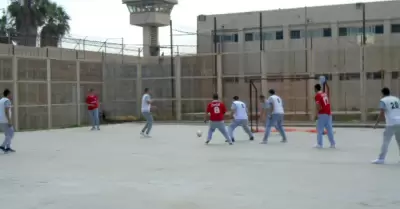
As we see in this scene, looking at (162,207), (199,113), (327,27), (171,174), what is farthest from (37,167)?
(327,27)

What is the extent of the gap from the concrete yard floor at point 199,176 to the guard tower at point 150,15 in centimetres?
4158

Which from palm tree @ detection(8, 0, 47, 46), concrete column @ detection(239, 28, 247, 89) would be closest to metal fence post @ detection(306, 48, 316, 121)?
concrete column @ detection(239, 28, 247, 89)

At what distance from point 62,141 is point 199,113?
13.2 meters

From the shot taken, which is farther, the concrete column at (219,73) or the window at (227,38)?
the window at (227,38)

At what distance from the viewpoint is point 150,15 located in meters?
57.6

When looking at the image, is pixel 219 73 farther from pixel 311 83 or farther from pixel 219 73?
pixel 311 83

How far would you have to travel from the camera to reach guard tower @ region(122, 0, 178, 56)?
57844 millimetres

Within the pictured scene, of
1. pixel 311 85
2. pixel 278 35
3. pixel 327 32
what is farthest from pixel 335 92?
pixel 278 35

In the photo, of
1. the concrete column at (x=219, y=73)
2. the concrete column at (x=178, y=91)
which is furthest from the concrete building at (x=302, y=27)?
the concrete column at (x=219, y=73)

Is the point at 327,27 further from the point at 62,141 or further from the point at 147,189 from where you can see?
the point at 147,189

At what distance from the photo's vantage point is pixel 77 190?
9227 millimetres

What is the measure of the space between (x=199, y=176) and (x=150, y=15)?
4856cm

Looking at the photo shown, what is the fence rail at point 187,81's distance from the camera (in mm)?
27422

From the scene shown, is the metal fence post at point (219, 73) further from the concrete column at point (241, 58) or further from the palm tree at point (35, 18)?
the palm tree at point (35, 18)
